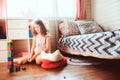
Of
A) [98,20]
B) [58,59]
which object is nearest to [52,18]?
[98,20]

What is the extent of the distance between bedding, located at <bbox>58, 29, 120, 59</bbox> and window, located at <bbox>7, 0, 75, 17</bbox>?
104cm

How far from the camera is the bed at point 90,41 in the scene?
1.61 metres

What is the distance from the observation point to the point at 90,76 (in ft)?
5.15

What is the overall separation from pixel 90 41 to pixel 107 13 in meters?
1.53

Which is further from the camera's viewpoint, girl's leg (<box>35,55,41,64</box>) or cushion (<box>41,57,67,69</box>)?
girl's leg (<box>35,55,41,64</box>)

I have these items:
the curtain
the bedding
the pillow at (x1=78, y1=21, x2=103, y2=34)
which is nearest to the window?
the curtain

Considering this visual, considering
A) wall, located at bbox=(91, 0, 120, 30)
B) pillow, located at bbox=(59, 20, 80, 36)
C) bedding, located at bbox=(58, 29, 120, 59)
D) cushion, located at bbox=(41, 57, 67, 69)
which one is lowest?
cushion, located at bbox=(41, 57, 67, 69)

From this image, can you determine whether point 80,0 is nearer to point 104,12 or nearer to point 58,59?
point 104,12

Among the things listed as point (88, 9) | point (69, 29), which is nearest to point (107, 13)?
point (88, 9)

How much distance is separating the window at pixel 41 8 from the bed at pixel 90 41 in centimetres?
37

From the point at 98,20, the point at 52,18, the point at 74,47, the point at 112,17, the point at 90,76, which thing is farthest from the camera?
the point at 98,20

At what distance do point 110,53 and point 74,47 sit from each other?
811 millimetres

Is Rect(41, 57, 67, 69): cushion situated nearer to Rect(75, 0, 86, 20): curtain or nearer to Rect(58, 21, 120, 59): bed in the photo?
Rect(58, 21, 120, 59): bed

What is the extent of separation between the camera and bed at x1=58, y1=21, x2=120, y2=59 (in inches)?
63.5
